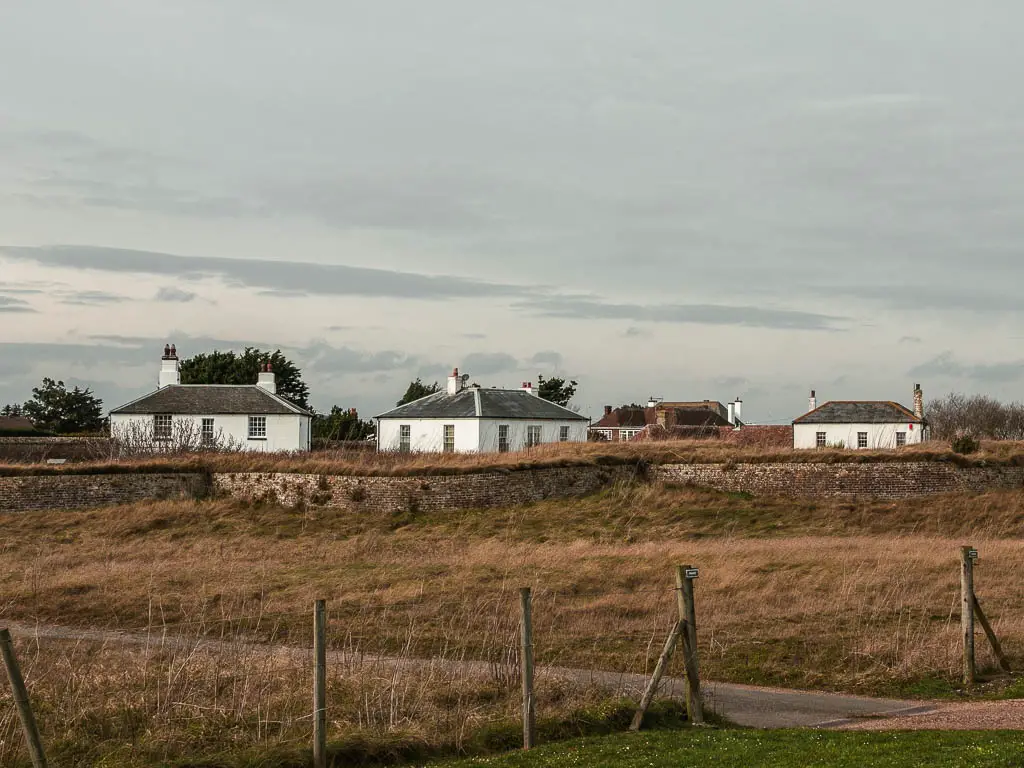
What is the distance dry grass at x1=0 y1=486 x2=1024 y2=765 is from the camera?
10.1m

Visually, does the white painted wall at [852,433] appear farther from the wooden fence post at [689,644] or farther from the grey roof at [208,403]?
the wooden fence post at [689,644]

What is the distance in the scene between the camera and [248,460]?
34969 millimetres

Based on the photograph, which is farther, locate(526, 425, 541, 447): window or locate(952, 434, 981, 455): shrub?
locate(526, 425, 541, 447): window

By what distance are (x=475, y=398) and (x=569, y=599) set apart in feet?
108

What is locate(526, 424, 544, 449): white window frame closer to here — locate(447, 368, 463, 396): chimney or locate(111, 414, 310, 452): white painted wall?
locate(447, 368, 463, 396): chimney

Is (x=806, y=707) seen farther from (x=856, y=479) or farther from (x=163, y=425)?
(x=163, y=425)

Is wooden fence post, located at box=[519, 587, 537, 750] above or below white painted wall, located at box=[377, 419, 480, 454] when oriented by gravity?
below

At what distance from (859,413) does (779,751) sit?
5212cm

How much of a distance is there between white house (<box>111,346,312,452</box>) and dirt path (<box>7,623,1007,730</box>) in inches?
1410

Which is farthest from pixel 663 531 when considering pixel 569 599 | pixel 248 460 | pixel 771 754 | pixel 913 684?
pixel 771 754

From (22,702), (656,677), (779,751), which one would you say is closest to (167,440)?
(656,677)

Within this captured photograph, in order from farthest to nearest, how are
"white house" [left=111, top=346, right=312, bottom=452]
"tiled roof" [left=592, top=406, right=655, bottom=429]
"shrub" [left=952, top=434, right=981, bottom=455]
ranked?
"tiled roof" [left=592, top=406, right=655, bottom=429] < "white house" [left=111, top=346, right=312, bottom=452] < "shrub" [left=952, top=434, right=981, bottom=455]

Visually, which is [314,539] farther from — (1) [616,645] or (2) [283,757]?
(2) [283,757]

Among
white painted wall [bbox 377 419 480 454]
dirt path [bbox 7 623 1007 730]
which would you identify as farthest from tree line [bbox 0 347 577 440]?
dirt path [bbox 7 623 1007 730]
